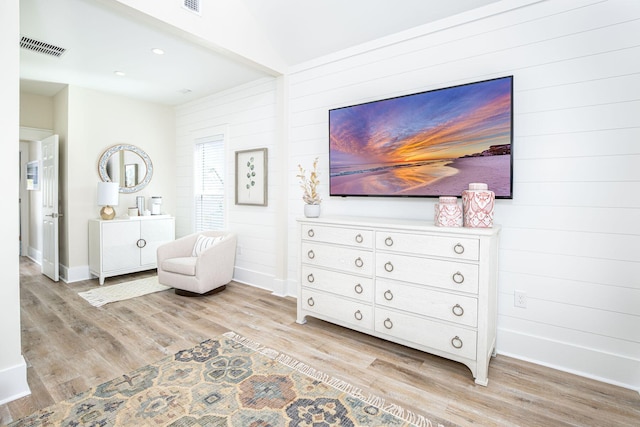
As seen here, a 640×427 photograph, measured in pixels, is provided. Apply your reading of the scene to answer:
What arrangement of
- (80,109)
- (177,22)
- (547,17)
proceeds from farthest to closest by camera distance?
(80,109), (177,22), (547,17)

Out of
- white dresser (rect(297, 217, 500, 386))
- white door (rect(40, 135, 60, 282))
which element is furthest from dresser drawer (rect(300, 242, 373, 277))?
white door (rect(40, 135, 60, 282))

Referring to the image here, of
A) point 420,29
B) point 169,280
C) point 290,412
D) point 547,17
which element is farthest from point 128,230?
point 547,17

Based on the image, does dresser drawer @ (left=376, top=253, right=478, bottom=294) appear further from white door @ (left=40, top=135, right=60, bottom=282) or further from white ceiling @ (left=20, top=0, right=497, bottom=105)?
white door @ (left=40, top=135, right=60, bottom=282)

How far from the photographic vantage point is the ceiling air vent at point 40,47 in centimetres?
311

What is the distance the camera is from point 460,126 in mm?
2479

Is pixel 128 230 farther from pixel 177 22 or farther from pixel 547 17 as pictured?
pixel 547 17

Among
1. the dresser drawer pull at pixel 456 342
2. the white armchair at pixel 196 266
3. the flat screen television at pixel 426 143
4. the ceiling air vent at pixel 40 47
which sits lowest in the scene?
the dresser drawer pull at pixel 456 342

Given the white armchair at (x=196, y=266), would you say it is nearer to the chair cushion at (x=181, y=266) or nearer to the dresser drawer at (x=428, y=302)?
the chair cushion at (x=181, y=266)

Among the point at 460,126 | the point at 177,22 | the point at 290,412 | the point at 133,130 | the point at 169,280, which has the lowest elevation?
the point at 290,412

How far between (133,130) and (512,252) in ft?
18.1

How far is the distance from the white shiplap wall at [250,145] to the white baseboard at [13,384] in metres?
2.37

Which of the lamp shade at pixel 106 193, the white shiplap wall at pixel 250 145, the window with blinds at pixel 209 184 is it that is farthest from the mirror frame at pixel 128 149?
the white shiplap wall at pixel 250 145

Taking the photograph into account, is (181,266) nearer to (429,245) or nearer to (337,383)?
(337,383)

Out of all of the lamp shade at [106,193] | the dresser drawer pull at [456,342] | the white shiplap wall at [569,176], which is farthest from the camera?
the lamp shade at [106,193]
